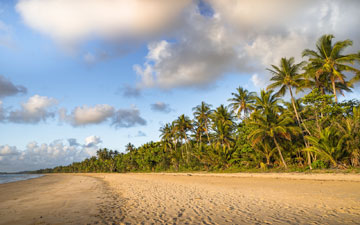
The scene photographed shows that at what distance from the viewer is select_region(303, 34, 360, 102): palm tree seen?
19875 mm

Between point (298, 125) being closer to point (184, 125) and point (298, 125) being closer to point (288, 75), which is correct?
point (288, 75)

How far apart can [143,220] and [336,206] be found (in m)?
5.87

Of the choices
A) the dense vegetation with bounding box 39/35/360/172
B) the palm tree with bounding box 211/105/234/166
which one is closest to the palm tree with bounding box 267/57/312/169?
the dense vegetation with bounding box 39/35/360/172

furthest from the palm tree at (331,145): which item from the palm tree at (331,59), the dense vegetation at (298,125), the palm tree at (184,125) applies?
the palm tree at (184,125)

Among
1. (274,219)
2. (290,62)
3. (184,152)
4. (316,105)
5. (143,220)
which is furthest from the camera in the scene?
(184,152)

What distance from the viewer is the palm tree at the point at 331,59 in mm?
19875

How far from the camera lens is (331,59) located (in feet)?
67.8

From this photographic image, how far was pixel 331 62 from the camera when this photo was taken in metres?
20.6

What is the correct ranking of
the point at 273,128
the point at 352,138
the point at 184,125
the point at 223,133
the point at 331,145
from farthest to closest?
the point at 184,125 < the point at 223,133 < the point at 273,128 < the point at 331,145 < the point at 352,138

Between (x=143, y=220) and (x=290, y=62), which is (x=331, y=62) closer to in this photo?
(x=290, y=62)

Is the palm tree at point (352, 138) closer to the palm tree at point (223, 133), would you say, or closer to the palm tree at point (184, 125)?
the palm tree at point (223, 133)

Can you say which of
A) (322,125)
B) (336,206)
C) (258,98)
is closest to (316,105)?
(322,125)

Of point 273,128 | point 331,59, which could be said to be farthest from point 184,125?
point 331,59

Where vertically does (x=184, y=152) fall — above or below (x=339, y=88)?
below
